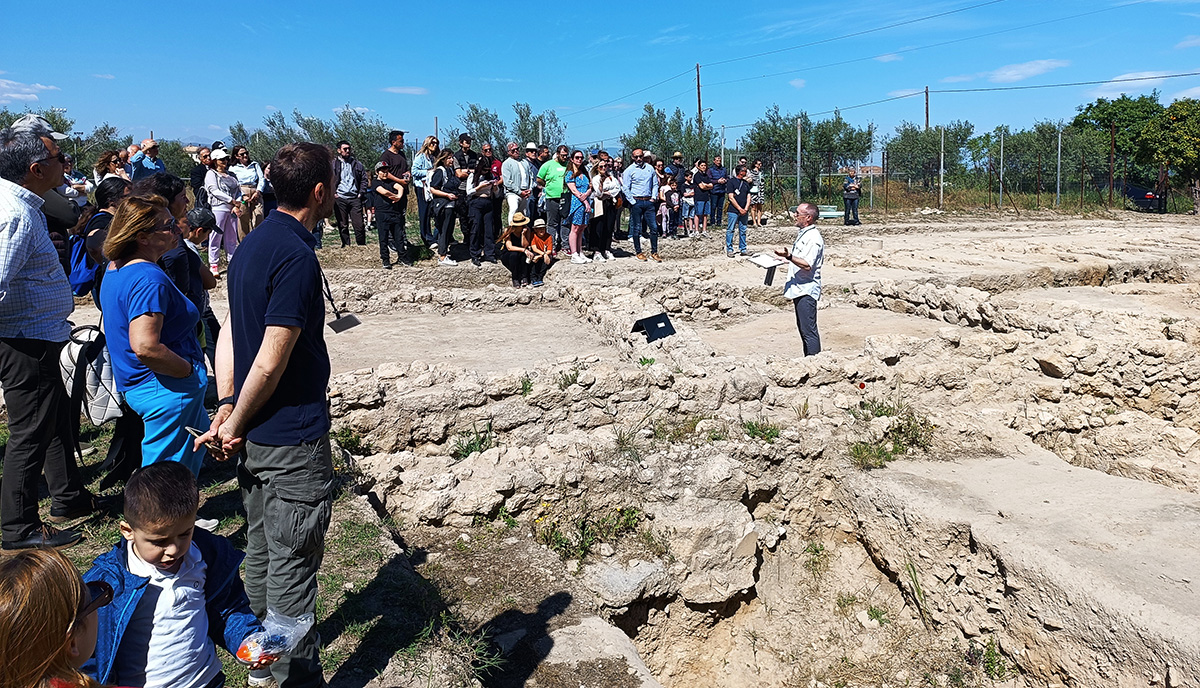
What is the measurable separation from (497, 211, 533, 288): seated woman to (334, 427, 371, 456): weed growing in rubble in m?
6.78

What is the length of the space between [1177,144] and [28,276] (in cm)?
3762

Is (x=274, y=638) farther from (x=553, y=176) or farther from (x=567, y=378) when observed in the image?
(x=553, y=176)

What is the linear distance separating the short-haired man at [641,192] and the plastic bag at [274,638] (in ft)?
42.6

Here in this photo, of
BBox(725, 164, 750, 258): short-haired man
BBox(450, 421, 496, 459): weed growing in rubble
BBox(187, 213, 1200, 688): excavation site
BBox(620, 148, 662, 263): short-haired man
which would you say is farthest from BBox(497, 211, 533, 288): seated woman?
BBox(450, 421, 496, 459): weed growing in rubble

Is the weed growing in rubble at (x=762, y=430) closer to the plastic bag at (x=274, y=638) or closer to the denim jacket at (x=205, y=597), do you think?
the plastic bag at (x=274, y=638)

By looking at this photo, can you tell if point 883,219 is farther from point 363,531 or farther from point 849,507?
point 363,531

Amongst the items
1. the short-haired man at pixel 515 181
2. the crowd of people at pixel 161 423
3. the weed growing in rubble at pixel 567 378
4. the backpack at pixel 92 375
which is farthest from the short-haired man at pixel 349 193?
the backpack at pixel 92 375

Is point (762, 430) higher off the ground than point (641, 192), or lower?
lower

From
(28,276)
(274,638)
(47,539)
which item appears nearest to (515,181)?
(28,276)

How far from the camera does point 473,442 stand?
6082mm

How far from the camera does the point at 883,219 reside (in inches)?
1054

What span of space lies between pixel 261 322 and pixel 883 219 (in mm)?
26544

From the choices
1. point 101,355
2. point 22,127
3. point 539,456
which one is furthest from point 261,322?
point 101,355

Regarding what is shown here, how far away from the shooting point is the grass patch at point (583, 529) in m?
4.94
